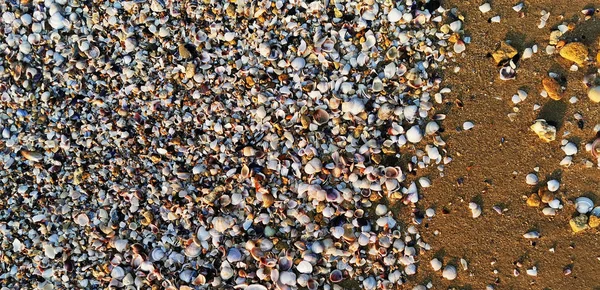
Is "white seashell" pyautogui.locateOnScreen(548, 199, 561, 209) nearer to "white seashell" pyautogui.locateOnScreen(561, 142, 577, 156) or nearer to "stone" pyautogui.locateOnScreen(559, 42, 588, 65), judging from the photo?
"white seashell" pyautogui.locateOnScreen(561, 142, 577, 156)

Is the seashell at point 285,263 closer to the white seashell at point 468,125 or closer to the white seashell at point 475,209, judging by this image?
the white seashell at point 475,209

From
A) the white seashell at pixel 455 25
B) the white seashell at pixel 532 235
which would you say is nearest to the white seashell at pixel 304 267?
the white seashell at pixel 532 235

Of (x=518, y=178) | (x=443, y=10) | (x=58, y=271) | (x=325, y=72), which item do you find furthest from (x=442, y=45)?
(x=58, y=271)

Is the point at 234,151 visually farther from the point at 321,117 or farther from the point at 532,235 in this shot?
the point at 532,235

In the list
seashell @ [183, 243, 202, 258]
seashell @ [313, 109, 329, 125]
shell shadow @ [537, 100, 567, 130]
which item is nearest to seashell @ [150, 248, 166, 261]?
seashell @ [183, 243, 202, 258]

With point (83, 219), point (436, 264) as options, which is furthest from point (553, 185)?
point (83, 219)
